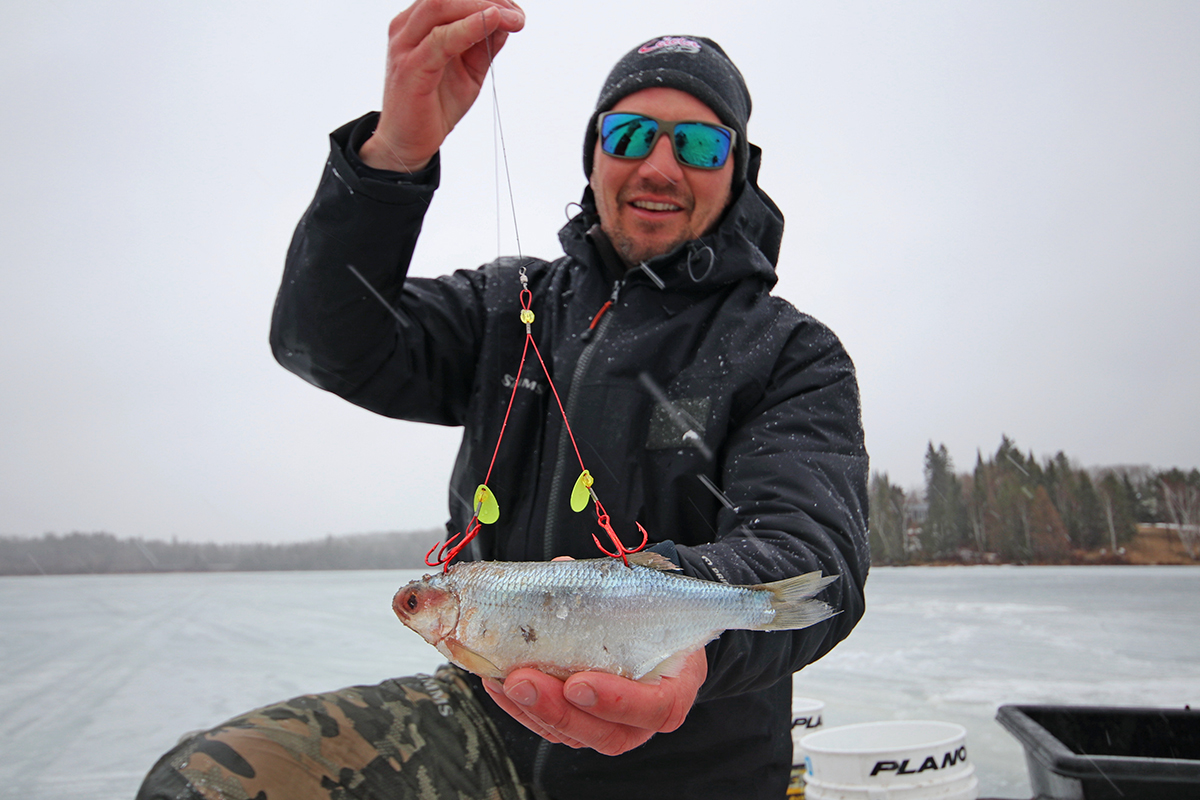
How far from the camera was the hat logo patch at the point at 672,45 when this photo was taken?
307 cm

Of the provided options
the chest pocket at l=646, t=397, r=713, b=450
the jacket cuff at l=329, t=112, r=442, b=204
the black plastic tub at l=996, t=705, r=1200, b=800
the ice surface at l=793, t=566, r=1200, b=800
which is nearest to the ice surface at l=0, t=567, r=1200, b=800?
the ice surface at l=793, t=566, r=1200, b=800

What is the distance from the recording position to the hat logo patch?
10.1 ft

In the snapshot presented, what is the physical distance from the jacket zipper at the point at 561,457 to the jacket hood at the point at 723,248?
0.78 ft

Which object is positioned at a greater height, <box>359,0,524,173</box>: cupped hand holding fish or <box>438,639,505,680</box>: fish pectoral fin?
<box>359,0,524,173</box>: cupped hand holding fish

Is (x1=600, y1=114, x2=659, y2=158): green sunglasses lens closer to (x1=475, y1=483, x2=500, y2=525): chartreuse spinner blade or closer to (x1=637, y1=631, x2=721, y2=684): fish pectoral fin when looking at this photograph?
(x1=475, y1=483, x2=500, y2=525): chartreuse spinner blade

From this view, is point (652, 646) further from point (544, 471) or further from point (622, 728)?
point (544, 471)

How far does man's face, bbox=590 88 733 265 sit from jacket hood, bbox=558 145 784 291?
0.10 metres

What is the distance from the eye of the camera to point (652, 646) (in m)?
1.45

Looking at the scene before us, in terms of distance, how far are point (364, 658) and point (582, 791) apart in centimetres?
755

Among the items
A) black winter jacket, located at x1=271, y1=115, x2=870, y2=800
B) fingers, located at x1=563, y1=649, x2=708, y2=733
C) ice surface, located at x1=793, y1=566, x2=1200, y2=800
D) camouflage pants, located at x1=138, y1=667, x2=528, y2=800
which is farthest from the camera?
ice surface, located at x1=793, y1=566, x2=1200, y2=800

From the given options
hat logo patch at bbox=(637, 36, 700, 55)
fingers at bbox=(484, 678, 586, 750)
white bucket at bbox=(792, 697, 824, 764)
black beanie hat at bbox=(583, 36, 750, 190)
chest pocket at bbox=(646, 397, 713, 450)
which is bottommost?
white bucket at bbox=(792, 697, 824, 764)

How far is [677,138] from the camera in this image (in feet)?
9.36

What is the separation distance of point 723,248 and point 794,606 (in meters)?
1.76

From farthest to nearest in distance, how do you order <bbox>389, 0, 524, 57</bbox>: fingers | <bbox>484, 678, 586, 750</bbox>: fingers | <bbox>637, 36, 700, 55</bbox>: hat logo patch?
<bbox>637, 36, 700, 55</bbox>: hat logo patch < <bbox>389, 0, 524, 57</bbox>: fingers < <bbox>484, 678, 586, 750</bbox>: fingers
